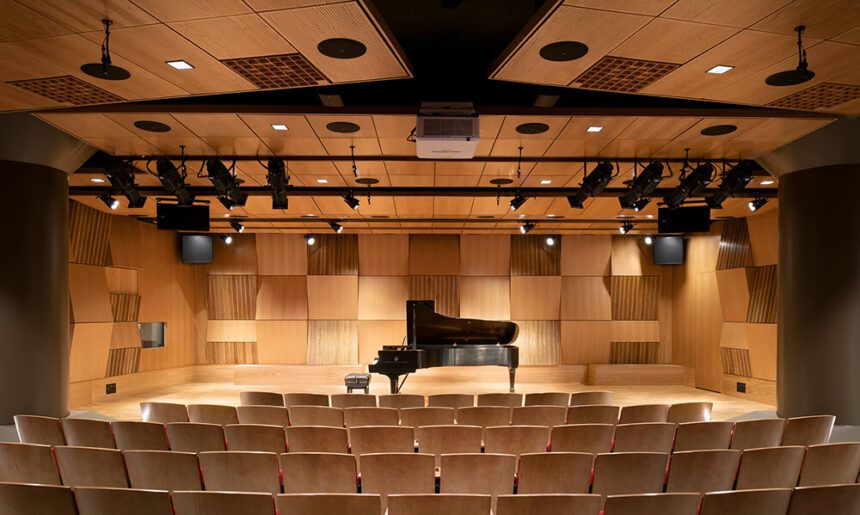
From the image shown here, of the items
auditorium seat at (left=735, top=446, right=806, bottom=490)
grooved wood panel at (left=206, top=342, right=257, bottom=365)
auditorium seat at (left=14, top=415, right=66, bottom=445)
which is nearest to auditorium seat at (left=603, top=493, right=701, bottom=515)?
auditorium seat at (left=735, top=446, right=806, bottom=490)

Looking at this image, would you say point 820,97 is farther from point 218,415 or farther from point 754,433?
point 218,415

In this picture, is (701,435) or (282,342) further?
(282,342)

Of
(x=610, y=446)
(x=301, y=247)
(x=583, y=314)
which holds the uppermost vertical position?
(x=301, y=247)

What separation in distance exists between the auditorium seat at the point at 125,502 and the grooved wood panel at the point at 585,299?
12.3m

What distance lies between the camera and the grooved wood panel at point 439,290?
1441cm

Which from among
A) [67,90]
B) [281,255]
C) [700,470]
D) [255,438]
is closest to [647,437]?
[700,470]

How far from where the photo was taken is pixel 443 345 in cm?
1109

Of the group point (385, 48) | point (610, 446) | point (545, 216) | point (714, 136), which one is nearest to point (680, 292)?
point (545, 216)

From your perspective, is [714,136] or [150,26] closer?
[150,26]

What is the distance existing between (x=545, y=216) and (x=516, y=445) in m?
7.81

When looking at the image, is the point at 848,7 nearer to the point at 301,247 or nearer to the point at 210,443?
the point at 210,443

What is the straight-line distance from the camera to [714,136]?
681cm

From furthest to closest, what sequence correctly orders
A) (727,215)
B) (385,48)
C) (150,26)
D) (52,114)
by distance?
1. (727,215)
2. (52,114)
3. (385,48)
4. (150,26)

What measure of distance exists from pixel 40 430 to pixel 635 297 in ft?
40.4
